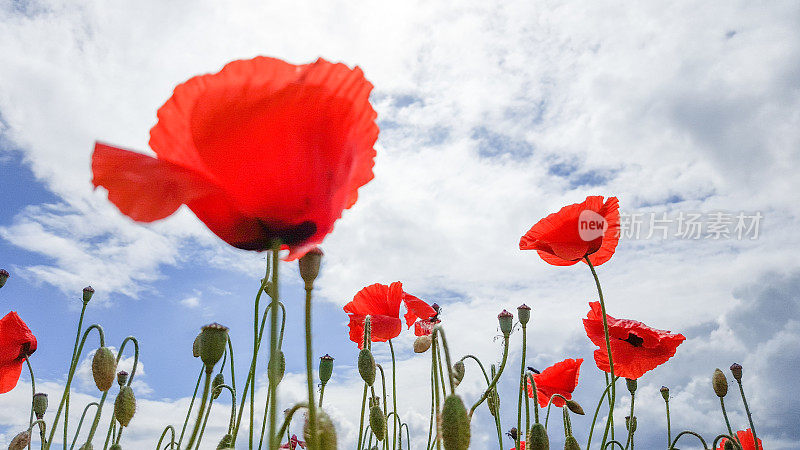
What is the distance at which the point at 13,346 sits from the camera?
11.7 ft

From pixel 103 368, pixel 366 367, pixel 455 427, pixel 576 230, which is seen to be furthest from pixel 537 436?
pixel 103 368

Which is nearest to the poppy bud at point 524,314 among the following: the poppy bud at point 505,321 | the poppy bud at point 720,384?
the poppy bud at point 505,321

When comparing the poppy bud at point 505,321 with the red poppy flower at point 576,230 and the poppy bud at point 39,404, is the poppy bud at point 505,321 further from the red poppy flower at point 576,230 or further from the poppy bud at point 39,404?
the poppy bud at point 39,404

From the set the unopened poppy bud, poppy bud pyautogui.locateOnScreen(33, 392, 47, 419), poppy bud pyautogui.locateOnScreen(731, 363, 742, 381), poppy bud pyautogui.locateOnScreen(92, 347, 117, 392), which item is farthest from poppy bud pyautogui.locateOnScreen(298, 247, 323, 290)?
poppy bud pyautogui.locateOnScreen(731, 363, 742, 381)

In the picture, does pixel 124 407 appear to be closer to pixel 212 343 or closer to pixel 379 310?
pixel 212 343

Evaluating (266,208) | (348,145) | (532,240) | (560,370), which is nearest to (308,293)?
(266,208)

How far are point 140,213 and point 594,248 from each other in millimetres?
2274

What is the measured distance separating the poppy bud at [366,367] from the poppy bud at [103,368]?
108 cm

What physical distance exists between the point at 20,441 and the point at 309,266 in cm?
267

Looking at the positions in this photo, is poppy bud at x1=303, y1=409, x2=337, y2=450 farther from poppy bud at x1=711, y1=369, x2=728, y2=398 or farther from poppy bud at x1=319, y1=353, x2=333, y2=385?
poppy bud at x1=711, y1=369, x2=728, y2=398

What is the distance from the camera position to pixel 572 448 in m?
2.29

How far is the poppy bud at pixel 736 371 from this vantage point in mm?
3498

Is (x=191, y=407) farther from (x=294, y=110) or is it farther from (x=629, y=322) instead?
(x=294, y=110)

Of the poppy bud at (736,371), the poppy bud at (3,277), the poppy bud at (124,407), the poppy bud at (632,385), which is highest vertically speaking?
the poppy bud at (3,277)
